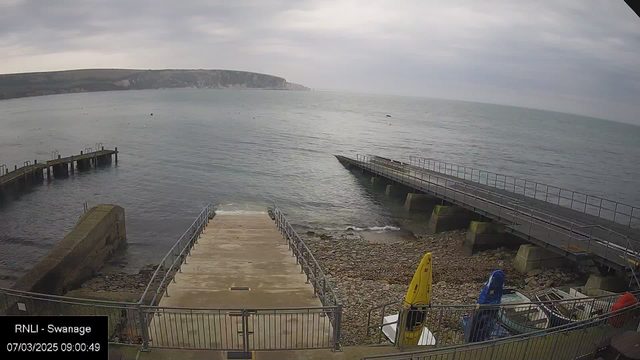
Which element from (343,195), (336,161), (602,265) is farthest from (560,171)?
(602,265)

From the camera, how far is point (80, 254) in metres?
19.0

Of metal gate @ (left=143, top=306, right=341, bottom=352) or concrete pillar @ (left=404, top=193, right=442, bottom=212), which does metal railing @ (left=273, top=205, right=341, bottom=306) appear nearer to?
metal gate @ (left=143, top=306, right=341, bottom=352)

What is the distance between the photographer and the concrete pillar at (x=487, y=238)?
23.2 m

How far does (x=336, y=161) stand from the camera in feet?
195

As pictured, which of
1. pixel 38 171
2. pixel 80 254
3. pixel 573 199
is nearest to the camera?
pixel 80 254

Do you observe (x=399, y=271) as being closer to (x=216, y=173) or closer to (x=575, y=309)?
(x=575, y=309)

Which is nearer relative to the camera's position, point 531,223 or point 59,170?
point 531,223

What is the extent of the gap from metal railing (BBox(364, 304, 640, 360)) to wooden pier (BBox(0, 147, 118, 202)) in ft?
131

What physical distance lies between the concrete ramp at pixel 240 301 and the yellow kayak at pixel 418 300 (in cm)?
172

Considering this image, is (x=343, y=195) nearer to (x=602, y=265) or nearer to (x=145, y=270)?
(x=145, y=270)

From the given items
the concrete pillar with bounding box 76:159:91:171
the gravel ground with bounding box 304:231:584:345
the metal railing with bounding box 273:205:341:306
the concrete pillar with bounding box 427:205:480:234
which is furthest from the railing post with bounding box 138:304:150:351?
the concrete pillar with bounding box 76:159:91:171

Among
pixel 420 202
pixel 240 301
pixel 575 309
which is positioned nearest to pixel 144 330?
pixel 240 301

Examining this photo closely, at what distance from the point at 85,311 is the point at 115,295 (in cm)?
351
